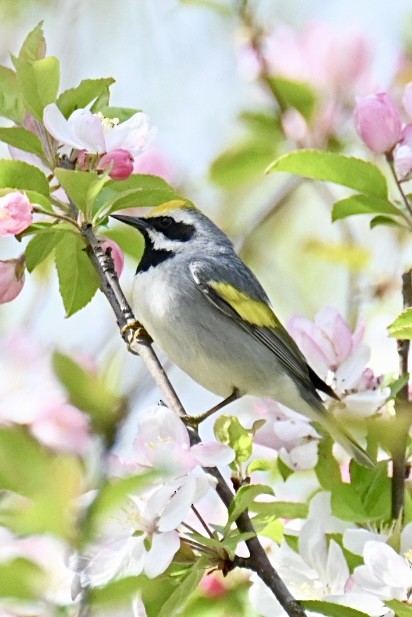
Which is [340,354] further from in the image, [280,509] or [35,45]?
[35,45]

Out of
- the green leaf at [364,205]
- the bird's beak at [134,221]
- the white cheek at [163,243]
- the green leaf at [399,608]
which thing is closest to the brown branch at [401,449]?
the green leaf at [364,205]

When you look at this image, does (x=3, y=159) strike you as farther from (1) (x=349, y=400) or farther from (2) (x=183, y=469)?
(1) (x=349, y=400)

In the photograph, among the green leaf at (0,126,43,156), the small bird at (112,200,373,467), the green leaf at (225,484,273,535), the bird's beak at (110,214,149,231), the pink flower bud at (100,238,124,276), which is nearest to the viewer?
the green leaf at (225,484,273,535)

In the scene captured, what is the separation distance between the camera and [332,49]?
341 centimetres

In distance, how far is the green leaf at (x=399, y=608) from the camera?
1.51 meters

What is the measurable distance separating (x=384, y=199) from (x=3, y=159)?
0.83 metres

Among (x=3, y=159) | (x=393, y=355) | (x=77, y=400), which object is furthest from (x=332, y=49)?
(x=77, y=400)

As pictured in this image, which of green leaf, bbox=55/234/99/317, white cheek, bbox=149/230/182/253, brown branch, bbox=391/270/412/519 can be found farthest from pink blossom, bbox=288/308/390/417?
white cheek, bbox=149/230/182/253

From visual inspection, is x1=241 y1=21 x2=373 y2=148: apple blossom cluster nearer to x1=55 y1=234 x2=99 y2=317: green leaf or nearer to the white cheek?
the white cheek

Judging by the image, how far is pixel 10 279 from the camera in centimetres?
206

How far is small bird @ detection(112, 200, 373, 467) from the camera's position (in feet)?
10.1

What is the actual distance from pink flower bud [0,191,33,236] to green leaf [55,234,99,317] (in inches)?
8.7

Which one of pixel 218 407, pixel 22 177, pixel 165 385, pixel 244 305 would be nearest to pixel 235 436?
pixel 165 385

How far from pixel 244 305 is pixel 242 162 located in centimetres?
48
